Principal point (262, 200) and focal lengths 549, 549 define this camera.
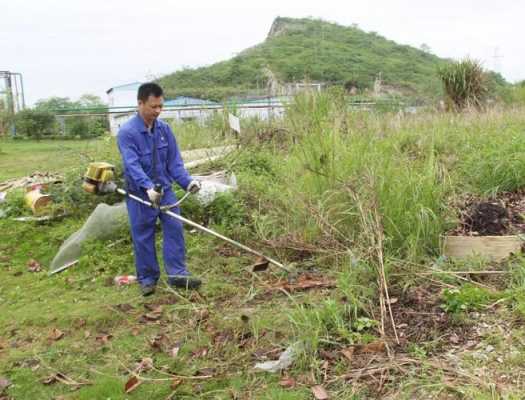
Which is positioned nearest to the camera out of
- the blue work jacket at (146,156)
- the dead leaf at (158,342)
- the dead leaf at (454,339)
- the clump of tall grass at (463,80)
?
the dead leaf at (454,339)

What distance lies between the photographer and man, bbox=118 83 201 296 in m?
4.29

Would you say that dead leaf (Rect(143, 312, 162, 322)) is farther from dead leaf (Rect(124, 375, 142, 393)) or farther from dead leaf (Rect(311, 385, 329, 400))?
dead leaf (Rect(311, 385, 329, 400))

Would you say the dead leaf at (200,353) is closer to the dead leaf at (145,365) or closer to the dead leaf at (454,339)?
the dead leaf at (145,365)

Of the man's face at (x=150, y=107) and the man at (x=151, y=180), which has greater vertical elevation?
the man's face at (x=150, y=107)

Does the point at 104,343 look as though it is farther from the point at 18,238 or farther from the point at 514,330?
the point at 18,238

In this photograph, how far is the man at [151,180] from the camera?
4.29 metres

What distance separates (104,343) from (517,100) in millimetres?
12884

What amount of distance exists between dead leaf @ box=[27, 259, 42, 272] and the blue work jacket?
1907 millimetres

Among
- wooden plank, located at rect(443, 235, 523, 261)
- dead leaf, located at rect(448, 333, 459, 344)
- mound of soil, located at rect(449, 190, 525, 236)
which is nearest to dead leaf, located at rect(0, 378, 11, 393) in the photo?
dead leaf, located at rect(448, 333, 459, 344)

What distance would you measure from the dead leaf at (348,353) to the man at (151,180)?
1.65 m

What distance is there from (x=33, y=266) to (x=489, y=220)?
14.6ft

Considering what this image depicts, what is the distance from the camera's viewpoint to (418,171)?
191 inches

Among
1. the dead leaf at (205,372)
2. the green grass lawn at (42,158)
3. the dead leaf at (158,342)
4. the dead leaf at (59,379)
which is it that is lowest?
the dead leaf at (59,379)

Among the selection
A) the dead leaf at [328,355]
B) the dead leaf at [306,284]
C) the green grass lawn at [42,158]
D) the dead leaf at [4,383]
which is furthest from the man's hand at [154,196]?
the green grass lawn at [42,158]
